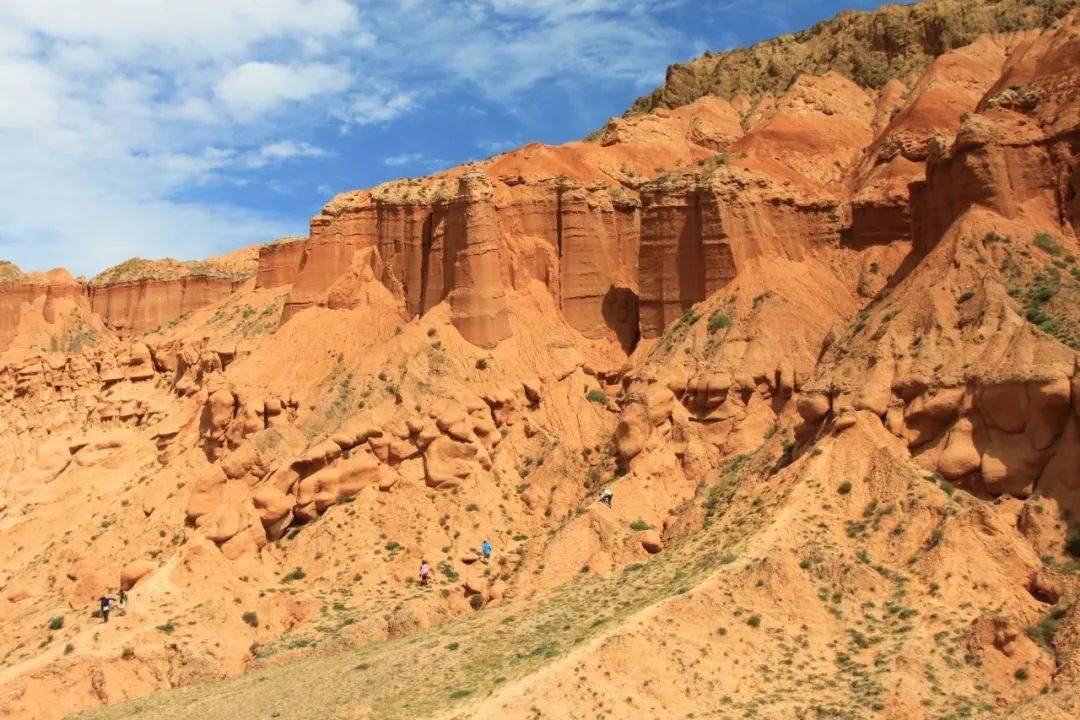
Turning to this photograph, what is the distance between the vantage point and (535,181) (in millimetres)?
43062

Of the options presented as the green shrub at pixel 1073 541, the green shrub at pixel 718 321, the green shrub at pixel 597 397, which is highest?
the green shrub at pixel 718 321

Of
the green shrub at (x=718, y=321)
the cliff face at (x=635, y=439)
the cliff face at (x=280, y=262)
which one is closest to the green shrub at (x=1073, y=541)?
the cliff face at (x=635, y=439)

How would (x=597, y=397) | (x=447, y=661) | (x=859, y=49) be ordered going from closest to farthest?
(x=447, y=661) < (x=597, y=397) < (x=859, y=49)

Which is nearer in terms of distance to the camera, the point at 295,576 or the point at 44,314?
the point at 295,576

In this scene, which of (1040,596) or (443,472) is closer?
(1040,596)

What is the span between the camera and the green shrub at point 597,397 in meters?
38.3

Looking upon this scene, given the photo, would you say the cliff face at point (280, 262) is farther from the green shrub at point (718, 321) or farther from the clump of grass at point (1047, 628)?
the clump of grass at point (1047, 628)

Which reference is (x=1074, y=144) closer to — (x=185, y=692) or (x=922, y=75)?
(x=922, y=75)

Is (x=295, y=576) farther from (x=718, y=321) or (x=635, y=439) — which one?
(x=718, y=321)

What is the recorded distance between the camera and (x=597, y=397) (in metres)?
38.5

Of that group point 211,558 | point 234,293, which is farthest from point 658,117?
point 211,558

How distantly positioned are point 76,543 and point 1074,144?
3284cm

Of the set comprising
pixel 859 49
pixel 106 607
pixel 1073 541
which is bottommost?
pixel 106 607

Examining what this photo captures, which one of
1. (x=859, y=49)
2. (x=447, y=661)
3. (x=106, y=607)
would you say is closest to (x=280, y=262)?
(x=106, y=607)
